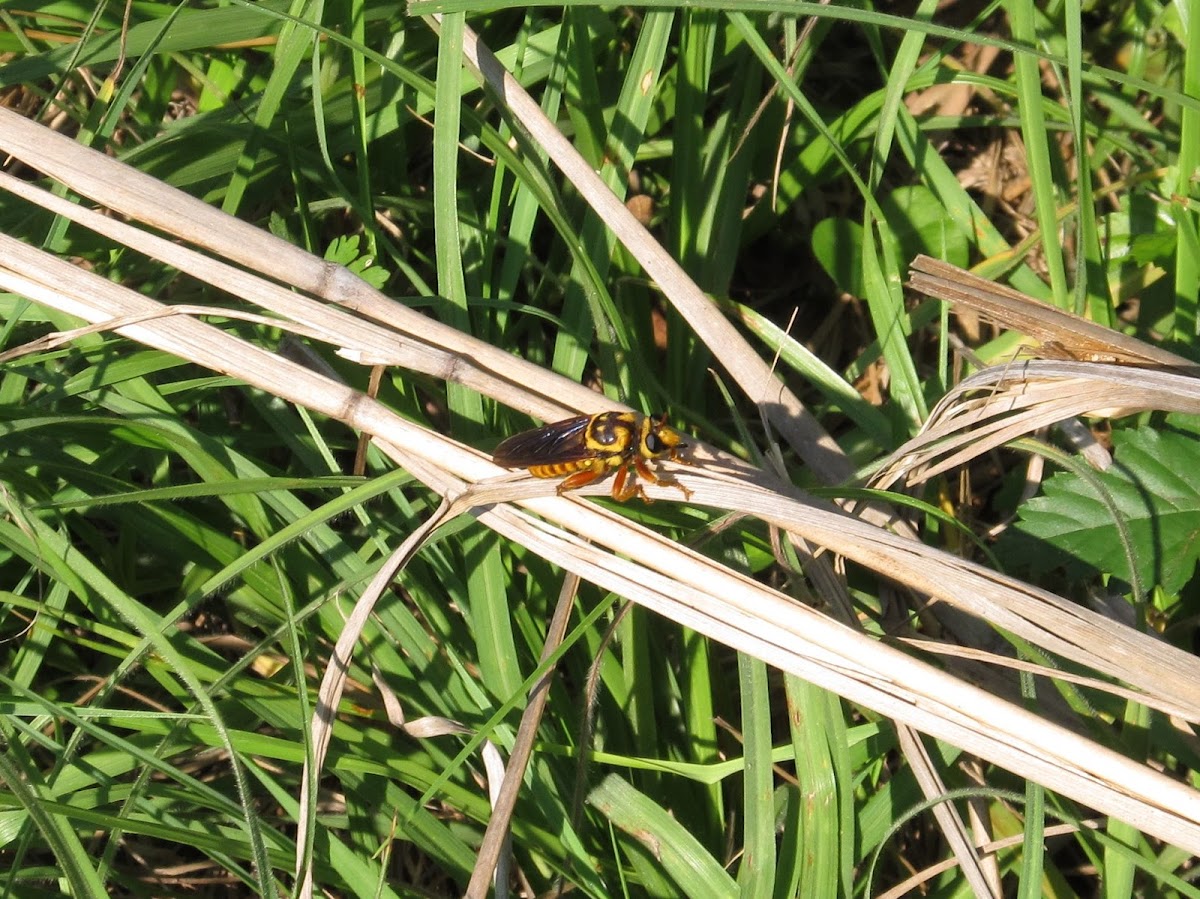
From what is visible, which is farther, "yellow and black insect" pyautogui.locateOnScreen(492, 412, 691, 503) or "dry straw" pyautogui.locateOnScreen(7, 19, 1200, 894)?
"yellow and black insect" pyautogui.locateOnScreen(492, 412, 691, 503)

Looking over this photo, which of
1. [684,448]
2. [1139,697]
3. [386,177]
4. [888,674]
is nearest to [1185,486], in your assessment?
[1139,697]

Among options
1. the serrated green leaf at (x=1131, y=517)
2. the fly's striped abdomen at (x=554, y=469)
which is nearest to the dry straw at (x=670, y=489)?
the fly's striped abdomen at (x=554, y=469)

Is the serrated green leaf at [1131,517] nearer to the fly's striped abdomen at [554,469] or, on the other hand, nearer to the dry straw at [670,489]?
the dry straw at [670,489]

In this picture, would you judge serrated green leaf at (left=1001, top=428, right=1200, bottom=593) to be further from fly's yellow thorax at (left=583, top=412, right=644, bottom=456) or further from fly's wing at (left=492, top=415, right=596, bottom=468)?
fly's wing at (left=492, top=415, right=596, bottom=468)

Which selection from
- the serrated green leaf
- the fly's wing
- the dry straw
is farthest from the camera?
the serrated green leaf

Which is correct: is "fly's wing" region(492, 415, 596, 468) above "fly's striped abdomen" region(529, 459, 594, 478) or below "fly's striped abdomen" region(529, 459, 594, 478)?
above

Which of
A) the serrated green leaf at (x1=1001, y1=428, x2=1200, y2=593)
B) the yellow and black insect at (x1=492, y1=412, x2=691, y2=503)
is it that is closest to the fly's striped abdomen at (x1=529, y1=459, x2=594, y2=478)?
the yellow and black insect at (x1=492, y1=412, x2=691, y2=503)

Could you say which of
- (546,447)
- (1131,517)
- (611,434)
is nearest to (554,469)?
(546,447)
